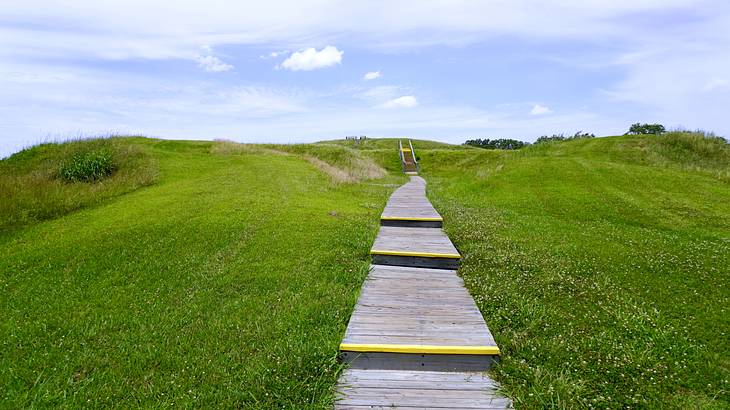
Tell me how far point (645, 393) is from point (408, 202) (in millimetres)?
10871

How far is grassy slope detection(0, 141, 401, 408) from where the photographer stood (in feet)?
15.3

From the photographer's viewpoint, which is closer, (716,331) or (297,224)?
(716,331)

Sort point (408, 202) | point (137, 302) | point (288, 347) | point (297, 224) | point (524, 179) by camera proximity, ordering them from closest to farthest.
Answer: point (288, 347) → point (137, 302) → point (297, 224) → point (408, 202) → point (524, 179)

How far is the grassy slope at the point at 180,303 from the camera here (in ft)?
15.3

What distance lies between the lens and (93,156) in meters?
19.1

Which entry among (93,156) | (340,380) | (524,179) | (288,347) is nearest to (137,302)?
(288,347)

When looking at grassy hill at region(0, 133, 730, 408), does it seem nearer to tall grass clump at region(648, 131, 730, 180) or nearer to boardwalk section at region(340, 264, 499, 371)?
boardwalk section at region(340, 264, 499, 371)

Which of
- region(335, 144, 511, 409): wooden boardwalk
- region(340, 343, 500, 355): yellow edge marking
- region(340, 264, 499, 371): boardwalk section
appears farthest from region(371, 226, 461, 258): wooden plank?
region(340, 343, 500, 355): yellow edge marking

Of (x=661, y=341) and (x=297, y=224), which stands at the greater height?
(x=297, y=224)

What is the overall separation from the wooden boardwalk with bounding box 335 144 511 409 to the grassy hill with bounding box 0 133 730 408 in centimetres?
29

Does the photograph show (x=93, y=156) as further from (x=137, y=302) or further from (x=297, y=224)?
(x=137, y=302)

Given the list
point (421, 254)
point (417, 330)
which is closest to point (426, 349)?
point (417, 330)

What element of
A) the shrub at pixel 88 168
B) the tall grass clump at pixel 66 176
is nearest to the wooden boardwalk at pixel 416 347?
the tall grass clump at pixel 66 176

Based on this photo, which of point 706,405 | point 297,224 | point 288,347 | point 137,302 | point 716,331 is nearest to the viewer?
→ point 706,405
